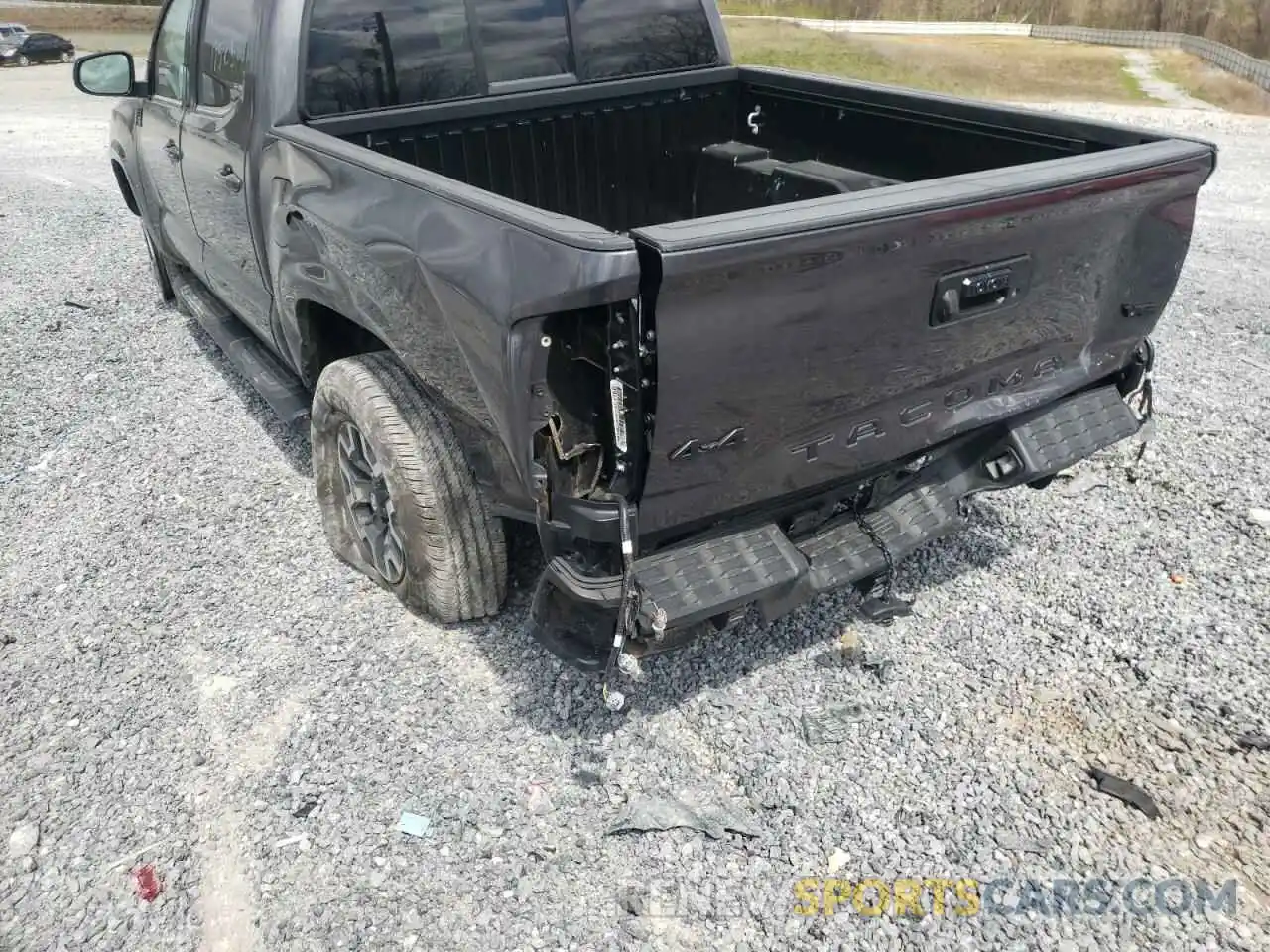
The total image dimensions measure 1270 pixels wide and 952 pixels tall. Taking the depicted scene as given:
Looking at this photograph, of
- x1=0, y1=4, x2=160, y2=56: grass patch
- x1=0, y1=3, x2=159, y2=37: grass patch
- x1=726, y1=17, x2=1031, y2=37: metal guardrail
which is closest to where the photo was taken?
x1=0, y1=4, x2=160, y2=56: grass patch

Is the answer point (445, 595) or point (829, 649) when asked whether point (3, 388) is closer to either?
point (445, 595)

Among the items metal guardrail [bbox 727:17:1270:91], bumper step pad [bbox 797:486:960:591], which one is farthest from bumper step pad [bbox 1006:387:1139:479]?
metal guardrail [bbox 727:17:1270:91]

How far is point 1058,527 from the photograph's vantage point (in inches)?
143

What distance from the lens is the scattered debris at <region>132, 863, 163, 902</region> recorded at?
7.45 ft

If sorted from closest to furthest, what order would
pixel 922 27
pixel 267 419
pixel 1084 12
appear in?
pixel 267 419, pixel 922 27, pixel 1084 12

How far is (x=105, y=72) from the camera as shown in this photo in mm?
4430

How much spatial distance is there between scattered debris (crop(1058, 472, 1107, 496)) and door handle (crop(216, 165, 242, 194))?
3.47 metres

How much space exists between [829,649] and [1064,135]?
1.90 m

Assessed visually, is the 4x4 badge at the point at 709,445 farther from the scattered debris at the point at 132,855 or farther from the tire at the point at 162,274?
the tire at the point at 162,274

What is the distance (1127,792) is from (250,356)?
3.80 meters

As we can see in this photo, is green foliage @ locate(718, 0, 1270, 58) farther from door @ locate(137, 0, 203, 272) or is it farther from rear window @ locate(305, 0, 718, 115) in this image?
door @ locate(137, 0, 203, 272)

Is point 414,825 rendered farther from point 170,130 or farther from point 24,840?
point 170,130

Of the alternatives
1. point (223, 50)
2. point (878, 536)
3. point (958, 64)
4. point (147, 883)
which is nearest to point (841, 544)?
point (878, 536)

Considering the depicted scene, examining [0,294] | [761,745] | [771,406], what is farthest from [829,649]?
[0,294]
